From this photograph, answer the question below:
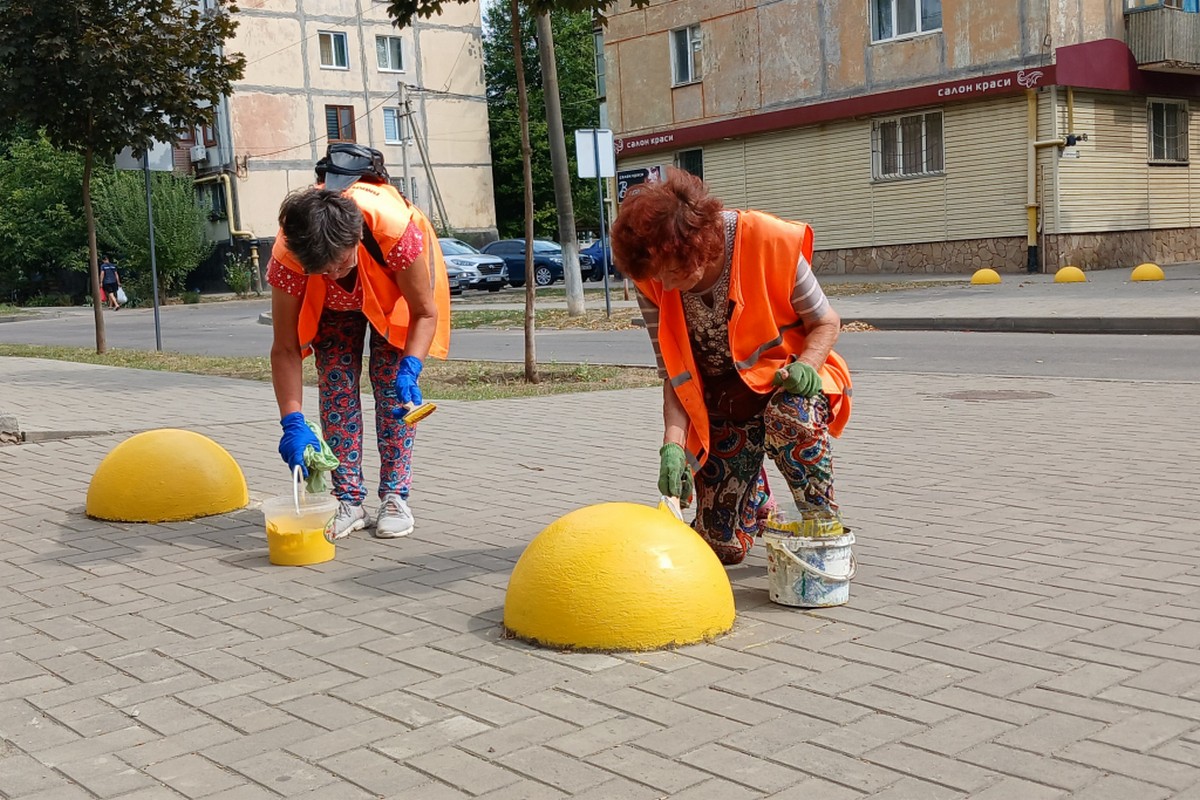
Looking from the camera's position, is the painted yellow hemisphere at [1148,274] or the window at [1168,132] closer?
the painted yellow hemisphere at [1148,274]

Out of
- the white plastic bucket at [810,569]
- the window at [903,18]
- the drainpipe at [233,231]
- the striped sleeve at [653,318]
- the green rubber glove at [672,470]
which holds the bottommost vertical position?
the white plastic bucket at [810,569]

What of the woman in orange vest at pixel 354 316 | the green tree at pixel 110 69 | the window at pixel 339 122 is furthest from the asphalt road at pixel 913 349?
the window at pixel 339 122

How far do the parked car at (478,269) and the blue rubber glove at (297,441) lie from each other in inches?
1154

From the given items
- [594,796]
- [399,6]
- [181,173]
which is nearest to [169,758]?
[594,796]

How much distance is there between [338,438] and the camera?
224 inches

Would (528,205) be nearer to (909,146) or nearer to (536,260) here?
(909,146)

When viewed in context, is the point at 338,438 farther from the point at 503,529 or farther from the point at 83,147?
the point at 83,147

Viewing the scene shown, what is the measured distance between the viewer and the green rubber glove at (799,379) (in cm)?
418

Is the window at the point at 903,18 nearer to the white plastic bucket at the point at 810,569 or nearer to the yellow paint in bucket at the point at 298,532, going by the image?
the yellow paint in bucket at the point at 298,532

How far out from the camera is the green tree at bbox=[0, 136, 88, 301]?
42.3m

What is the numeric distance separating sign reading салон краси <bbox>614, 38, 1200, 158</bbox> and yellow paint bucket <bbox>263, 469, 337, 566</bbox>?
2192 cm

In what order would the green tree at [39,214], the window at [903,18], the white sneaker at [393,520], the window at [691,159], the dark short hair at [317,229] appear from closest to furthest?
the dark short hair at [317,229]
the white sneaker at [393,520]
the window at [903,18]
the window at [691,159]
the green tree at [39,214]

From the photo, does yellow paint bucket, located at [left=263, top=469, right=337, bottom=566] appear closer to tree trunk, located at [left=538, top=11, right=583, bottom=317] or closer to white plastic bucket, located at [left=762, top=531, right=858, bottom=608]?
white plastic bucket, located at [left=762, top=531, right=858, bottom=608]

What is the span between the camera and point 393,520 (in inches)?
218
